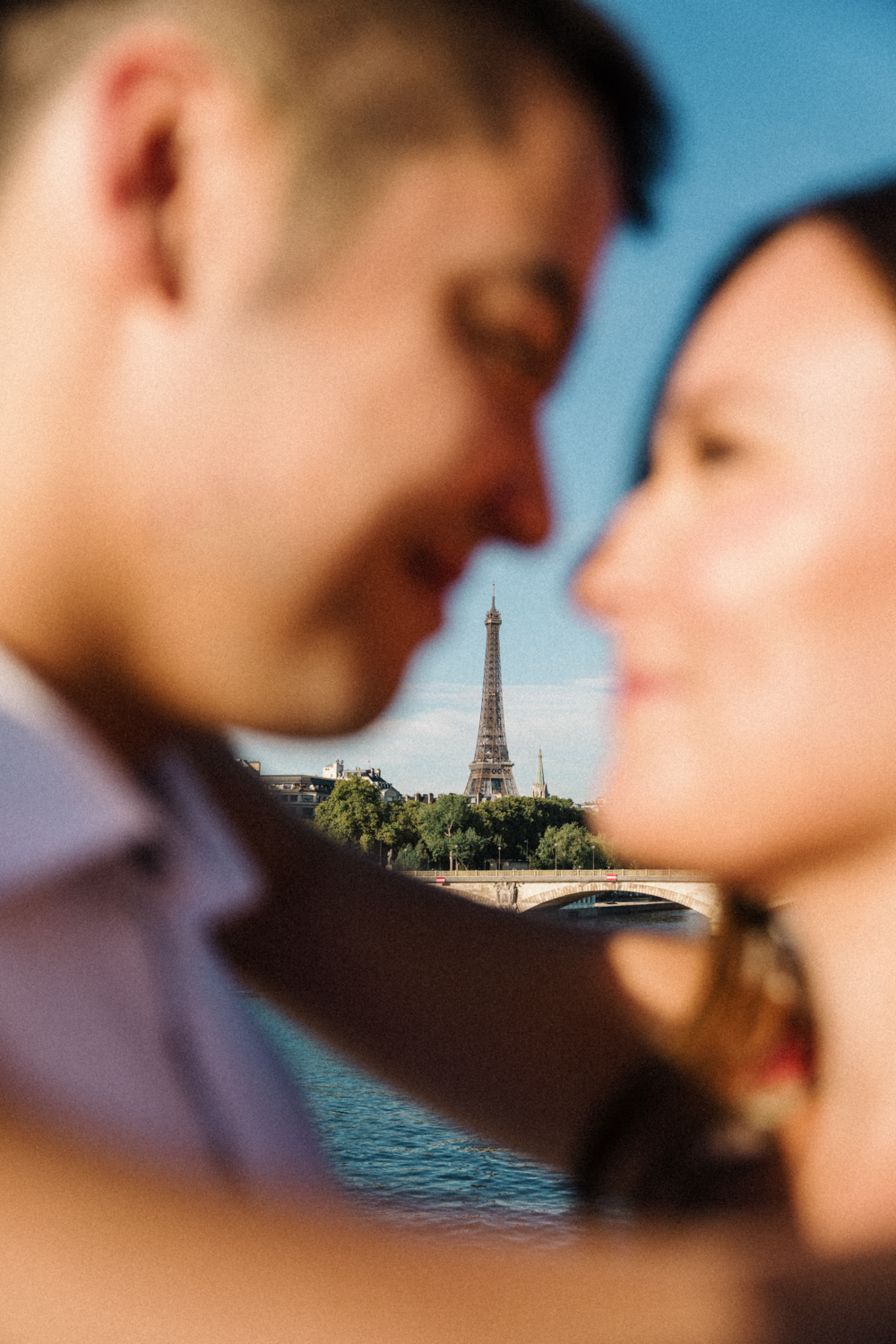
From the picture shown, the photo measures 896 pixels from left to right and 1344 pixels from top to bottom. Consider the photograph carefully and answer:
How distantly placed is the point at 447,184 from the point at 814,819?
0.61ft

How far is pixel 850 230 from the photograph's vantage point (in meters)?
0.31

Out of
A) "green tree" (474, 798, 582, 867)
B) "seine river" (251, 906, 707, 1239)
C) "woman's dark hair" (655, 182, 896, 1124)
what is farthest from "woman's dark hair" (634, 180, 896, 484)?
A: "green tree" (474, 798, 582, 867)

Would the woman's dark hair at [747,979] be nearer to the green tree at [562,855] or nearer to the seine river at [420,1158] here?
the seine river at [420,1158]

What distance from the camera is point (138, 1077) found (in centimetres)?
26

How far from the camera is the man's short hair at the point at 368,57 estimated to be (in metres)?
0.25

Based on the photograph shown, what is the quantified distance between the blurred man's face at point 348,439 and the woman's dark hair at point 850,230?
75mm

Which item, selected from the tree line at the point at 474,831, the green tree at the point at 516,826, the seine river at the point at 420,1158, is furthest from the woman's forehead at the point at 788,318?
the green tree at the point at 516,826

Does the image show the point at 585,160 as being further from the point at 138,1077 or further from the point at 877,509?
the point at 138,1077

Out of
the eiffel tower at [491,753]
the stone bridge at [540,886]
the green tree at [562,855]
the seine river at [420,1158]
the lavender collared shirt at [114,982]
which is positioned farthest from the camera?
the eiffel tower at [491,753]

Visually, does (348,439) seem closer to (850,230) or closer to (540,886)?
(850,230)

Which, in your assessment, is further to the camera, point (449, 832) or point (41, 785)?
point (449, 832)

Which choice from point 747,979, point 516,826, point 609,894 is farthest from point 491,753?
point 747,979

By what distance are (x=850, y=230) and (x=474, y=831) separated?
847 cm

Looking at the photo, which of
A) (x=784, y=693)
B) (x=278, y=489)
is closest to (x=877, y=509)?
(x=784, y=693)
